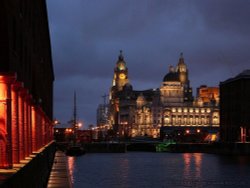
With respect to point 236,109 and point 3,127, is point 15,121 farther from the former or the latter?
point 236,109

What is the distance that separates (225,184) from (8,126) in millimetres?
44368

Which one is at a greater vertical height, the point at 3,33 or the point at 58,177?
the point at 3,33

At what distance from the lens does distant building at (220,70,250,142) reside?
164 metres

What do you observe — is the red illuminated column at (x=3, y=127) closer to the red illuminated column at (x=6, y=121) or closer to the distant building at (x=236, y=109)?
the red illuminated column at (x=6, y=121)

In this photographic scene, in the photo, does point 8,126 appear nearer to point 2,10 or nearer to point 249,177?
point 2,10

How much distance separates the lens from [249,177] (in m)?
70.5

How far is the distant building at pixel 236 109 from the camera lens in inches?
6442

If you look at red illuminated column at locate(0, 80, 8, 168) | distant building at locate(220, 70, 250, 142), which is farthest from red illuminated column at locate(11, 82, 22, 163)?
distant building at locate(220, 70, 250, 142)

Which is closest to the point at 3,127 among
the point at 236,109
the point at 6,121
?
the point at 6,121

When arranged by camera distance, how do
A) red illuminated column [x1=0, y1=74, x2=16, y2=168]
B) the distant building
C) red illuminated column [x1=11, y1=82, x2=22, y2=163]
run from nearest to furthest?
red illuminated column [x1=0, y1=74, x2=16, y2=168]
red illuminated column [x1=11, y1=82, x2=22, y2=163]
the distant building

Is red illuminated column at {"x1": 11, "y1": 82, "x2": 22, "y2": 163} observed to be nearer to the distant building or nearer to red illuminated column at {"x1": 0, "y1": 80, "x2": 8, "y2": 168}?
red illuminated column at {"x1": 0, "y1": 80, "x2": 8, "y2": 168}

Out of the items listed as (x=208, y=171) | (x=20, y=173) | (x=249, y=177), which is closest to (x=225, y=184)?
(x=249, y=177)

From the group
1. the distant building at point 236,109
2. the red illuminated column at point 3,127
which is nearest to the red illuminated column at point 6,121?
the red illuminated column at point 3,127

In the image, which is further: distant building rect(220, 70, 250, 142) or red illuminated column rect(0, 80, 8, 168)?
distant building rect(220, 70, 250, 142)
